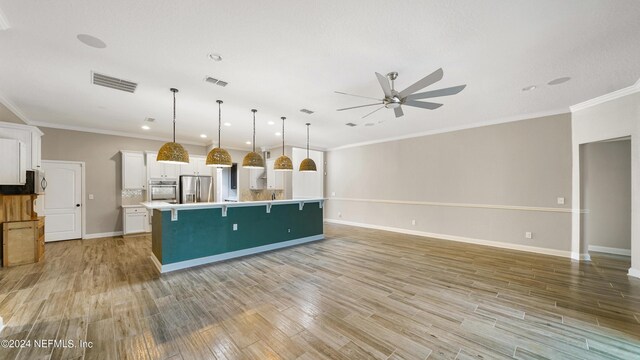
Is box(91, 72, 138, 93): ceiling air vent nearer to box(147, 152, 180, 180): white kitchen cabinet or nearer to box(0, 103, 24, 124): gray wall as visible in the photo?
box(0, 103, 24, 124): gray wall

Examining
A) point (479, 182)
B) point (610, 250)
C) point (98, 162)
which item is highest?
point (98, 162)

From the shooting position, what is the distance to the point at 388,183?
24.6 ft

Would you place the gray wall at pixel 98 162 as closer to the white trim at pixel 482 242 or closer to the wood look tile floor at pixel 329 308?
the wood look tile floor at pixel 329 308

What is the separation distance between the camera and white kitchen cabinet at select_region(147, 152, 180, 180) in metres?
6.90

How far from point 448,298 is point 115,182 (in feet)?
27.6

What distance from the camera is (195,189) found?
25.3ft

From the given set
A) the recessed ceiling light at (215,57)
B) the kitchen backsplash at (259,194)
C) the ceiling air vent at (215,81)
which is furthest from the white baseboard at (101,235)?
the recessed ceiling light at (215,57)

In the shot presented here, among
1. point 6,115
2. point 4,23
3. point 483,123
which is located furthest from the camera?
point 483,123

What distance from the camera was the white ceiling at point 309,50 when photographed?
2.03 m

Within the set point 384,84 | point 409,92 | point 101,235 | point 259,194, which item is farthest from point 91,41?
point 259,194

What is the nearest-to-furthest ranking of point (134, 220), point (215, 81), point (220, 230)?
1. point (215, 81)
2. point (220, 230)
3. point (134, 220)

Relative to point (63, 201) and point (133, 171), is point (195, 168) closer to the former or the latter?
point (133, 171)

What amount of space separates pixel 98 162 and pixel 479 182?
32.9ft

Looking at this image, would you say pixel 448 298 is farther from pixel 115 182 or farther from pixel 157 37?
pixel 115 182
